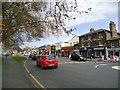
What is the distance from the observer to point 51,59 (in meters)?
15.3

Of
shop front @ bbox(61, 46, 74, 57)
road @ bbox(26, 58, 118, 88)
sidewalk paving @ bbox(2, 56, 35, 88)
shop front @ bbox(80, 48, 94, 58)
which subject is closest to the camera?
road @ bbox(26, 58, 118, 88)

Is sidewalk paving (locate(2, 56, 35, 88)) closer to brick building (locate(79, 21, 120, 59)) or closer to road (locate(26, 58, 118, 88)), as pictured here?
road (locate(26, 58, 118, 88))

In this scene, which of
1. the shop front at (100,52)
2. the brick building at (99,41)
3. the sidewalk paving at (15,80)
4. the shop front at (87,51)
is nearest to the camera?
the sidewalk paving at (15,80)

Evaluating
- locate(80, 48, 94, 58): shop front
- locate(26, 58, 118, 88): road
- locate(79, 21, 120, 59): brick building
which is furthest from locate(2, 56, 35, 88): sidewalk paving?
locate(80, 48, 94, 58): shop front

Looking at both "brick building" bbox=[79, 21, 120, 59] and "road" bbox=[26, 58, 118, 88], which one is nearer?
"road" bbox=[26, 58, 118, 88]

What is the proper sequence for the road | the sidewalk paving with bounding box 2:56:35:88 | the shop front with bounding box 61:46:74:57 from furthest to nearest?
the shop front with bounding box 61:46:74:57
the sidewalk paving with bounding box 2:56:35:88
the road

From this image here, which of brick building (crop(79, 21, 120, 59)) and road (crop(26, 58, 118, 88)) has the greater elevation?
brick building (crop(79, 21, 120, 59))

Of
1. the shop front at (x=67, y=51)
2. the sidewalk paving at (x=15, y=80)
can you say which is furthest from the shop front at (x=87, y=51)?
the sidewalk paving at (x=15, y=80)

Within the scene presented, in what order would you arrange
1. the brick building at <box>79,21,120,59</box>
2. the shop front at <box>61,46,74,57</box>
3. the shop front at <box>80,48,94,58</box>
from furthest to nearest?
the shop front at <box>61,46,74,57</box> < the shop front at <box>80,48,94,58</box> < the brick building at <box>79,21,120,59</box>

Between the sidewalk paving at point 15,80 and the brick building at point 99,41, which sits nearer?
the sidewalk paving at point 15,80

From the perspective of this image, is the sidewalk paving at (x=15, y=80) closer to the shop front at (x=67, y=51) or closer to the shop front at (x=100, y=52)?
the shop front at (x=100, y=52)

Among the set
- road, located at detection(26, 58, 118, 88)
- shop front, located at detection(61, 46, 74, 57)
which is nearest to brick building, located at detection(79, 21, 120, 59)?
shop front, located at detection(61, 46, 74, 57)

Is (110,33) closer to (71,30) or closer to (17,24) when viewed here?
(17,24)

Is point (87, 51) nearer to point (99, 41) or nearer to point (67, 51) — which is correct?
point (99, 41)
